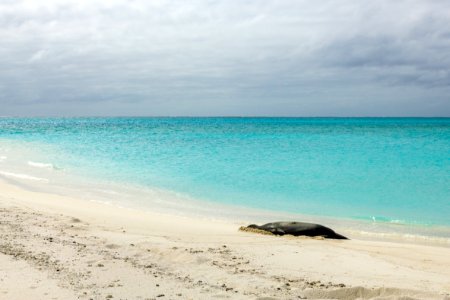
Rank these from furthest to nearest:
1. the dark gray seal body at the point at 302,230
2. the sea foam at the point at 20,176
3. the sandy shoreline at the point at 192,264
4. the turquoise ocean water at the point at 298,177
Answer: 1. the sea foam at the point at 20,176
2. the turquoise ocean water at the point at 298,177
3. the dark gray seal body at the point at 302,230
4. the sandy shoreline at the point at 192,264

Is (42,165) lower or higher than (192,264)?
lower

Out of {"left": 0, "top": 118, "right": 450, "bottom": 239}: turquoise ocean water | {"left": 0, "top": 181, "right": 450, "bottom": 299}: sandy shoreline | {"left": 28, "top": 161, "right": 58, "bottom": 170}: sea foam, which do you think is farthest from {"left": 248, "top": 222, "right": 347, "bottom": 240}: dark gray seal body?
{"left": 28, "top": 161, "right": 58, "bottom": 170}: sea foam

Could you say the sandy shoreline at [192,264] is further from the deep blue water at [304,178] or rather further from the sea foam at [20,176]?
the sea foam at [20,176]

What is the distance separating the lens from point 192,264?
21.8 feet

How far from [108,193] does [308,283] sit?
10.6 meters

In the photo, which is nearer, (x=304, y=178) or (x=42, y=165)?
(x=304, y=178)

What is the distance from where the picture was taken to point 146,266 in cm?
644

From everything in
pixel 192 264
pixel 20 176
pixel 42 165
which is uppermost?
pixel 192 264

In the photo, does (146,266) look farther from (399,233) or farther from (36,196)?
(36,196)

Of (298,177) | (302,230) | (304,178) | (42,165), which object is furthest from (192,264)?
(42,165)

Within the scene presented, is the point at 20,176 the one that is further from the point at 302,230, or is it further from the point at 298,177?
the point at 302,230

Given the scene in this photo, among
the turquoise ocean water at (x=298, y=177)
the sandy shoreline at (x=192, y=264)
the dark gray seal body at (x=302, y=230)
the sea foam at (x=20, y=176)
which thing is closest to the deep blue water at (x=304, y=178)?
the turquoise ocean water at (x=298, y=177)

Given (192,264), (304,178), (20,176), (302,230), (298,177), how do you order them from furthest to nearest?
(20,176), (298,177), (304,178), (302,230), (192,264)

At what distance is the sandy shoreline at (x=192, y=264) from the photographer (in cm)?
548
